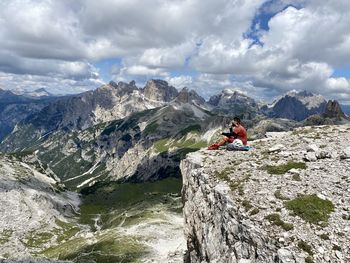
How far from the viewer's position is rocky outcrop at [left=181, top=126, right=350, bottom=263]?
23.5 metres

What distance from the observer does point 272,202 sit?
1102 inches

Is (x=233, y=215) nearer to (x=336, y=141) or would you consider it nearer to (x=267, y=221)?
(x=267, y=221)

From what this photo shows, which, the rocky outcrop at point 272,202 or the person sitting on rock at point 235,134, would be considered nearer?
the rocky outcrop at point 272,202

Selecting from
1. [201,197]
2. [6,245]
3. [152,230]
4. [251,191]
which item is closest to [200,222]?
[201,197]

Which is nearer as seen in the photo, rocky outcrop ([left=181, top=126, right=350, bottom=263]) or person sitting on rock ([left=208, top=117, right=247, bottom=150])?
rocky outcrop ([left=181, top=126, right=350, bottom=263])

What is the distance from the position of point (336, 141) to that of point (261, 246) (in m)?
20.5

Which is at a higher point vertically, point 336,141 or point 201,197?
point 336,141

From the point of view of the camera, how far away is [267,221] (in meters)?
25.8

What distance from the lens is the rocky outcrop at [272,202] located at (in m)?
23.5

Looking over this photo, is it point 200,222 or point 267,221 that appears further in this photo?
point 200,222

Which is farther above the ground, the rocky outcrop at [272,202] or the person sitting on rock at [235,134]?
the person sitting on rock at [235,134]

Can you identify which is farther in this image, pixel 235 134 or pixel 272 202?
pixel 235 134

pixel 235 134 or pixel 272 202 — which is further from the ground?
pixel 235 134

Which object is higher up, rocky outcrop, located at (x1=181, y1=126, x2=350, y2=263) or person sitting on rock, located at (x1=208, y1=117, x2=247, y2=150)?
person sitting on rock, located at (x1=208, y1=117, x2=247, y2=150)
